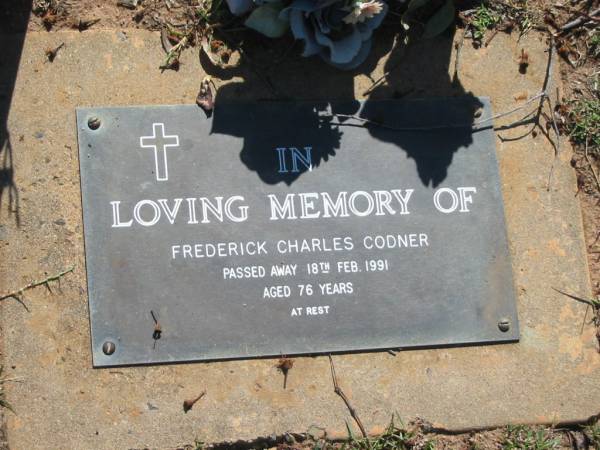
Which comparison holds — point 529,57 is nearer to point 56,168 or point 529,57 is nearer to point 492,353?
point 492,353

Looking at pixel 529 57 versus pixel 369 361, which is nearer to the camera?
pixel 369 361

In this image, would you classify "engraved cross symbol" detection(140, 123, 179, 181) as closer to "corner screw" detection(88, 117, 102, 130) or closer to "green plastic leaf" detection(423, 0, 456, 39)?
"corner screw" detection(88, 117, 102, 130)

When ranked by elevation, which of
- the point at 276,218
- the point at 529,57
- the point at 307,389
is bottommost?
the point at 307,389

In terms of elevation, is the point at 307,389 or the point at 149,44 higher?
the point at 149,44

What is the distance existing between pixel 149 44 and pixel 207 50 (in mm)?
208

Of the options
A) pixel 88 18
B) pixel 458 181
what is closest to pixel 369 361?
pixel 458 181

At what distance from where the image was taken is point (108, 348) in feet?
8.16

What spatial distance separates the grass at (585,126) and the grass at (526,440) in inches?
41.7

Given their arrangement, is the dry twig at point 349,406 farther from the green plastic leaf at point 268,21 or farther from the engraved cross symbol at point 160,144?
the green plastic leaf at point 268,21

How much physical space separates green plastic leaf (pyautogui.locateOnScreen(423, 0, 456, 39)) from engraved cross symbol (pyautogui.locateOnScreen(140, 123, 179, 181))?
1002 mm

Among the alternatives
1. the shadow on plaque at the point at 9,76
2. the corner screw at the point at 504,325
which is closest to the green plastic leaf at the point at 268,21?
the shadow on plaque at the point at 9,76

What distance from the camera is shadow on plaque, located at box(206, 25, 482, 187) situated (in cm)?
265

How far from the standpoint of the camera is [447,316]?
2619 millimetres

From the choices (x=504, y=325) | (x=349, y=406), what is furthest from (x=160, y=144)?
(x=504, y=325)
